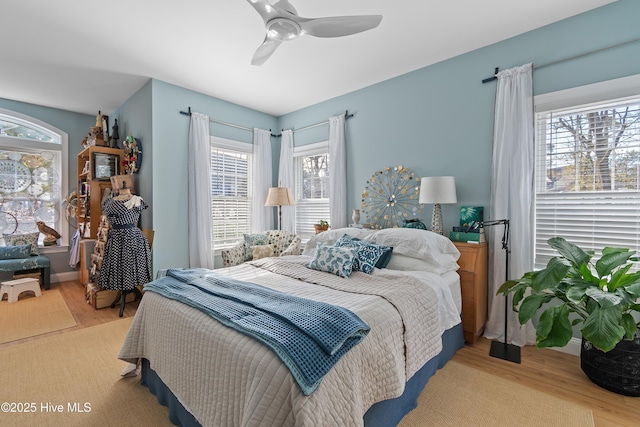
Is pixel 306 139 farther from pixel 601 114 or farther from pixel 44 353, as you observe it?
pixel 44 353

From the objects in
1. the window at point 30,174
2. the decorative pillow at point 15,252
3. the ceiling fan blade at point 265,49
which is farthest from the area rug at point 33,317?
the ceiling fan blade at point 265,49

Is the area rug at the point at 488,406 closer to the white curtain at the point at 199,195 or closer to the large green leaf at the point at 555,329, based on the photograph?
the large green leaf at the point at 555,329

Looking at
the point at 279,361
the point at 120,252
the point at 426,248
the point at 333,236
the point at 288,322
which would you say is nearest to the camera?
the point at 279,361

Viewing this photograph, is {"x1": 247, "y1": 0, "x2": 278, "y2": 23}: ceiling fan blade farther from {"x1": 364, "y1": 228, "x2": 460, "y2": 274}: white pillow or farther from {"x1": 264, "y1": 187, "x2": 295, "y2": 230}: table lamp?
{"x1": 264, "y1": 187, "x2": 295, "y2": 230}: table lamp

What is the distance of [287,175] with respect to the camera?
4.71 m

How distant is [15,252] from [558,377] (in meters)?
6.58

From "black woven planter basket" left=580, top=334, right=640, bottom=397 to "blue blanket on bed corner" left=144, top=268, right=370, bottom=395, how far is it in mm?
1850

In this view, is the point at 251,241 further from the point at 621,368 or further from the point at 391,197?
the point at 621,368

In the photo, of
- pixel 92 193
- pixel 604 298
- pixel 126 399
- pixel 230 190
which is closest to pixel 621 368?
pixel 604 298

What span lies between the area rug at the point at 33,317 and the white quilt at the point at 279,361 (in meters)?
1.77

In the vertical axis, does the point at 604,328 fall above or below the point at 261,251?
below

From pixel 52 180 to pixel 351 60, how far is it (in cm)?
531

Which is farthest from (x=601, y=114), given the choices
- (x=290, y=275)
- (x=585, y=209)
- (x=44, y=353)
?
(x=44, y=353)

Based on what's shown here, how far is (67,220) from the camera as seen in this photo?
5035 millimetres
